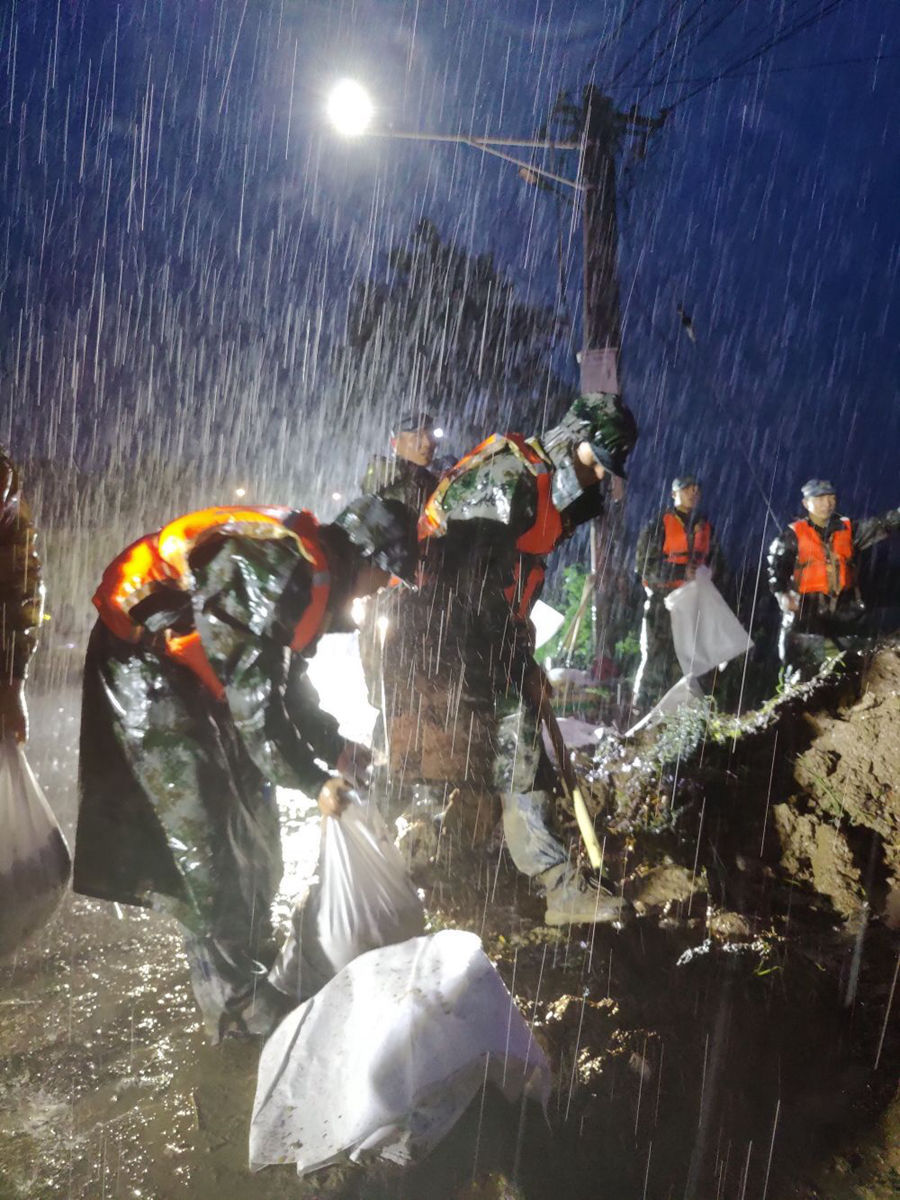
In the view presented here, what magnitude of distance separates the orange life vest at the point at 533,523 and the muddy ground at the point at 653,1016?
1.18 meters

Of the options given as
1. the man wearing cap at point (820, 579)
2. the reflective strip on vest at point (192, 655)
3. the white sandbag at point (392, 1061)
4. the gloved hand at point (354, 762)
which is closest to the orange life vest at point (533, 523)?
the gloved hand at point (354, 762)

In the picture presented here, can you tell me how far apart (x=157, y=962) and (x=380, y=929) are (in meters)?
1.31

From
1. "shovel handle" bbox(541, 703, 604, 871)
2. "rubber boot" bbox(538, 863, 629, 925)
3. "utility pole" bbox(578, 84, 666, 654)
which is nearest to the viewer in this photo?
"rubber boot" bbox(538, 863, 629, 925)

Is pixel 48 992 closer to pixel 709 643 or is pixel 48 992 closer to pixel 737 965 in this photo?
pixel 737 965

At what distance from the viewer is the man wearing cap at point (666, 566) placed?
19.3 ft

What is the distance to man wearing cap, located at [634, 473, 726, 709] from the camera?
589 centimetres

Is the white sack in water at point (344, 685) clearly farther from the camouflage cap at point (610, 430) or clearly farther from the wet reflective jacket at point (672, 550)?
the camouflage cap at point (610, 430)

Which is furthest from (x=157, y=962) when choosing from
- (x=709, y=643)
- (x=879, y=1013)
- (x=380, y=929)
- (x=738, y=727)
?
(x=709, y=643)

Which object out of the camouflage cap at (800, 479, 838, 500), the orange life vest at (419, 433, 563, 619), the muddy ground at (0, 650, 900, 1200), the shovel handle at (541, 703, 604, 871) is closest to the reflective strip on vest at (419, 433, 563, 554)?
the orange life vest at (419, 433, 563, 619)

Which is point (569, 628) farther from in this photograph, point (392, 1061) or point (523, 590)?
point (392, 1061)

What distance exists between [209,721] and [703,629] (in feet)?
13.1

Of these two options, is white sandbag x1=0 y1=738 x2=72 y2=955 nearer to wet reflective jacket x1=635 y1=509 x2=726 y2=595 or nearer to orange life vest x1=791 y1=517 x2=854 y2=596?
wet reflective jacket x1=635 y1=509 x2=726 y2=595

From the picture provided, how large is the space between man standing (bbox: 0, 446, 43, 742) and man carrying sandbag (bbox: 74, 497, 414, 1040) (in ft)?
1.15

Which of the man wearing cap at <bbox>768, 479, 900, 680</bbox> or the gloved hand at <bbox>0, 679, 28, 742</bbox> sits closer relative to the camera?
the gloved hand at <bbox>0, 679, 28, 742</bbox>
